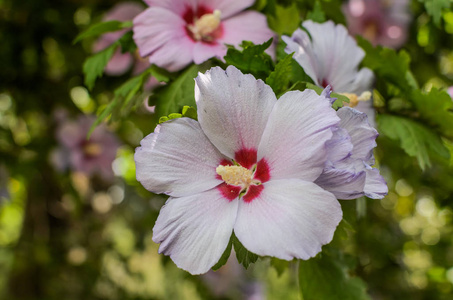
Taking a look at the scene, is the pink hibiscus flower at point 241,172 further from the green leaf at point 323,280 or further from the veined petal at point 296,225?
the green leaf at point 323,280

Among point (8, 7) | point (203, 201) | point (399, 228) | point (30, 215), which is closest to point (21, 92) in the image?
point (8, 7)

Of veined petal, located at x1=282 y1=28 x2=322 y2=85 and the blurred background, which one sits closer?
veined petal, located at x1=282 y1=28 x2=322 y2=85

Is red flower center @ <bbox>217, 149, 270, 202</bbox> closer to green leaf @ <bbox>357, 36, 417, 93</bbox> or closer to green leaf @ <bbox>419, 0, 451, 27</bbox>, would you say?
A: green leaf @ <bbox>357, 36, 417, 93</bbox>

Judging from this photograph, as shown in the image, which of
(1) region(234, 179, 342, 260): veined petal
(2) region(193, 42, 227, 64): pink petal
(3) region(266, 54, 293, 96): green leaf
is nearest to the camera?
(1) region(234, 179, 342, 260): veined petal

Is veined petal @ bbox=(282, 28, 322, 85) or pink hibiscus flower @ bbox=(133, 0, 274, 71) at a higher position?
veined petal @ bbox=(282, 28, 322, 85)

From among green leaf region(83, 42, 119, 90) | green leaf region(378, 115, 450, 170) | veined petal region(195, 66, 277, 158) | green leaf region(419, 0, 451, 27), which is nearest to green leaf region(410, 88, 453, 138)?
green leaf region(378, 115, 450, 170)

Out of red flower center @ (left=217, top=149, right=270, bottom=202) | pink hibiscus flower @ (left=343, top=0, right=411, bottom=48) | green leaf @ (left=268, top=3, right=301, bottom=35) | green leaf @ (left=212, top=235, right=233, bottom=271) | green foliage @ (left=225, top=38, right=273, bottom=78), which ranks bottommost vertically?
pink hibiscus flower @ (left=343, top=0, right=411, bottom=48)

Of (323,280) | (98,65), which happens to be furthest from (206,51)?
(323,280)

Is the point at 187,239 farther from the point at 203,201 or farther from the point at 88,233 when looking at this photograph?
the point at 88,233
